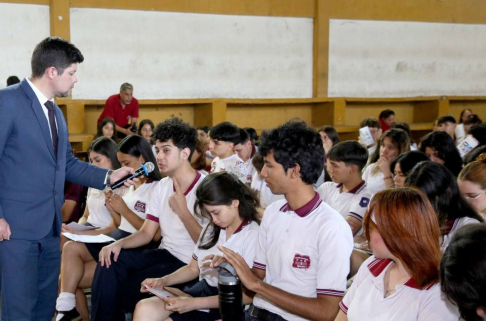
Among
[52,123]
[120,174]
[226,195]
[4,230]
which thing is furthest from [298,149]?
[4,230]

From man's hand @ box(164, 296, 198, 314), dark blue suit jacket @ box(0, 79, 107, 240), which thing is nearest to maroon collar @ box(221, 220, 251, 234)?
man's hand @ box(164, 296, 198, 314)

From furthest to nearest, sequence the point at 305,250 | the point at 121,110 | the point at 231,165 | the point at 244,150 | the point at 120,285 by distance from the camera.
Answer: the point at 121,110 < the point at 244,150 < the point at 231,165 < the point at 120,285 < the point at 305,250

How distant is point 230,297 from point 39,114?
1221 millimetres

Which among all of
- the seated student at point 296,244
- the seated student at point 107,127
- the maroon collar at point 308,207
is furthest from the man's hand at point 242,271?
the seated student at point 107,127

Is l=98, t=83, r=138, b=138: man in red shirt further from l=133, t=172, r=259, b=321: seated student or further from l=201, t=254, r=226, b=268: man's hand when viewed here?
l=201, t=254, r=226, b=268: man's hand

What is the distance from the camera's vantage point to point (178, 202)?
285 cm

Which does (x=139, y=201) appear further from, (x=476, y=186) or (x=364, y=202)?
(x=476, y=186)

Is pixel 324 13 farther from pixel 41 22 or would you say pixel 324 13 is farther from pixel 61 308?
pixel 61 308

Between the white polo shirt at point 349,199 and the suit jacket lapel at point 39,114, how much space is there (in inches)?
65.5

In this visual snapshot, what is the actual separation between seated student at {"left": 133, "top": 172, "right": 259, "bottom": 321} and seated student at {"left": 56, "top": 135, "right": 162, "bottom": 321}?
2.34 feet

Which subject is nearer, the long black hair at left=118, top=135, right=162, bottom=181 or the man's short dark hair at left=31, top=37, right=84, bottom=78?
the man's short dark hair at left=31, top=37, right=84, bottom=78

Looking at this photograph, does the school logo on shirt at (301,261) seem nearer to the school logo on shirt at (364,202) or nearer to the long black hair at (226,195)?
the long black hair at (226,195)

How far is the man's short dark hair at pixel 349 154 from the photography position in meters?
3.32

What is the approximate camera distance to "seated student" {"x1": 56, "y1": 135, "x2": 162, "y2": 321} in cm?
323
